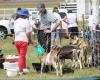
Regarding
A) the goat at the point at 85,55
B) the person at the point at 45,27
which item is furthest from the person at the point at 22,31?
the goat at the point at 85,55

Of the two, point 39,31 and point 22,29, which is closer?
point 22,29

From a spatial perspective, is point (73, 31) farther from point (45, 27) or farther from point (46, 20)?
point (46, 20)

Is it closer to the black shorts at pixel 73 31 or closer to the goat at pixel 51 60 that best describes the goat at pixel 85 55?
the goat at pixel 51 60

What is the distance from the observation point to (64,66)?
13281 mm

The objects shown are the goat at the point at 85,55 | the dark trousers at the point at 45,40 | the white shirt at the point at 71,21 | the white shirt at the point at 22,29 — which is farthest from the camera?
the white shirt at the point at 71,21

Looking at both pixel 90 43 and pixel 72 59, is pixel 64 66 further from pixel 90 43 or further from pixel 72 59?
pixel 90 43

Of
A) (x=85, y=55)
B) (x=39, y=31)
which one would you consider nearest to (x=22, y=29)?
(x=39, y=31)

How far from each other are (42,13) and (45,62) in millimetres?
1520

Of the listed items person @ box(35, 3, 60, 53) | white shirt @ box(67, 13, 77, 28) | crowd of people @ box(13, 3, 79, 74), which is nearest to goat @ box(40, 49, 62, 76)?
crowd of people @ box(13, 3, 79, 74)

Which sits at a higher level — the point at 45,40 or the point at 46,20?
the point at 46,20

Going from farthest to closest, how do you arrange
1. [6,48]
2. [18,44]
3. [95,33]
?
[6,48] → [95,33] → [18,44]

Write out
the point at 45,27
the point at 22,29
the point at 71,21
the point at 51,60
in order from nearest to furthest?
the point at 22,29
the point at 51,60
the point at 45,27
the point at 71,21

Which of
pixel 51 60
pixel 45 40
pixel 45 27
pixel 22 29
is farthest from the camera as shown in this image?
pixel 45 40

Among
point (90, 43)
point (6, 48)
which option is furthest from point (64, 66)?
point (6, 48)
